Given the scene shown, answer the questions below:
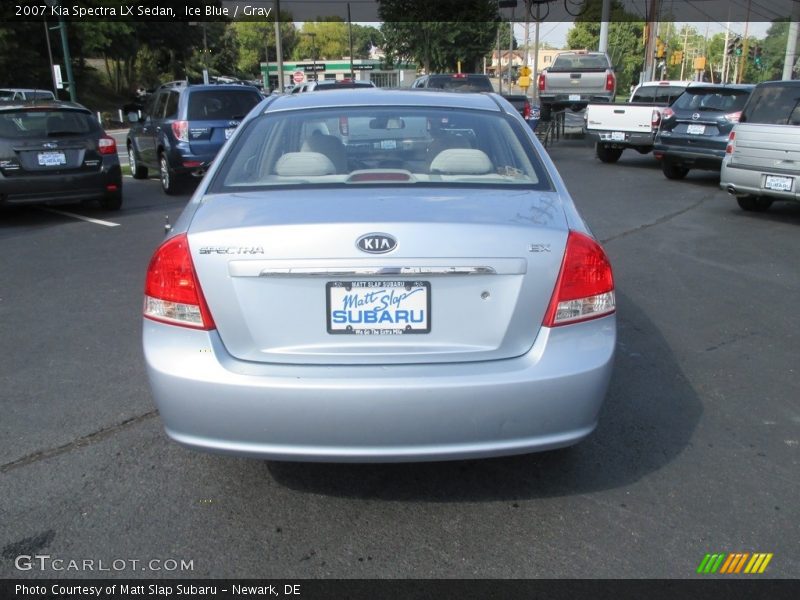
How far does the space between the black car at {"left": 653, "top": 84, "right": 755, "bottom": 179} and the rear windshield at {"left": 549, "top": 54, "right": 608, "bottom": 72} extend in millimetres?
9514

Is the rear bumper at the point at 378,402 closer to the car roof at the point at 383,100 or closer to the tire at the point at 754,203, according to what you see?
the car roof at the point at 383,100

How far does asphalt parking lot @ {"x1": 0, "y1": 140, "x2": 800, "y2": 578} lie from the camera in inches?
111

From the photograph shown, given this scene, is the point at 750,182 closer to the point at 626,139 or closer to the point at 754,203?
the point at 754,203

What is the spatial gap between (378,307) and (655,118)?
14.6 metres

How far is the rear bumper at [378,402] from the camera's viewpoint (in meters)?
2.65

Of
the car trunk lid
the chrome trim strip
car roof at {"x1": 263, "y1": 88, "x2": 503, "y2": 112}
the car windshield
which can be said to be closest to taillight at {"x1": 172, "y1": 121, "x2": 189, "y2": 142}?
car roof at {"x1": 263, "y1": 88, "x2": 503, "y2": 112}

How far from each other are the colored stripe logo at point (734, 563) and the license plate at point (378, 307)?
4.43 feet

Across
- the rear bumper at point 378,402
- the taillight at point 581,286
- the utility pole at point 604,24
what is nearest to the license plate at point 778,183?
the taillight at point 581,286

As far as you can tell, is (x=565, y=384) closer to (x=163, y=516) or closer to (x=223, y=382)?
(x=223, y=382)

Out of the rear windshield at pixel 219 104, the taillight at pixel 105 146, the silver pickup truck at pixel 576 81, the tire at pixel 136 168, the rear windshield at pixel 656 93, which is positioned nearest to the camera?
the taillight at pixel 105 146

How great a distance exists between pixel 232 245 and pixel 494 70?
120408 millimetres

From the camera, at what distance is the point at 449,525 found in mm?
3006

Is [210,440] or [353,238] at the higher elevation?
[353,238]
